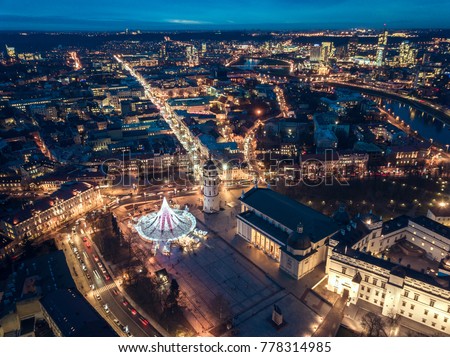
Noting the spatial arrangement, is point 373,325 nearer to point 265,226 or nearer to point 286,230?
point 286,230

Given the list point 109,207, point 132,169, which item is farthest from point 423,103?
point 109,207

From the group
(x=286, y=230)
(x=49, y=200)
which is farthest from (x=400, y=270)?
(x=49, y=200)

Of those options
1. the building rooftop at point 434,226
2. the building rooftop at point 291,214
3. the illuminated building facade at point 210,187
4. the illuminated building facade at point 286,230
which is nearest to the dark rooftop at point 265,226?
the illuminated building facade at point 286,230

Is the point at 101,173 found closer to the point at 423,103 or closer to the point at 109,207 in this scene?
the point at 109,207

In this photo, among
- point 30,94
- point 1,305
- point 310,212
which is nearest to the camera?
point 1,305

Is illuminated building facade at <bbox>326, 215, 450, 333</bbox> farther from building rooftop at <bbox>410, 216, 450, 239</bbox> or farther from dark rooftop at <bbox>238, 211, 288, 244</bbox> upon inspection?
dark rooftop at <bbox>238, 211, 288, 244</bbox>

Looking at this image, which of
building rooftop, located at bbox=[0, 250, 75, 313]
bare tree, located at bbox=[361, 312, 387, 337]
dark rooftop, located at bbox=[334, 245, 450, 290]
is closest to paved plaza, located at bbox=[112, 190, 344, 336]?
bare tree, located at bbox=[361, 312, 387, 337]

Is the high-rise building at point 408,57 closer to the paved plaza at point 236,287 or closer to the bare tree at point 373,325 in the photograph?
the paved plaza at point 236,287
